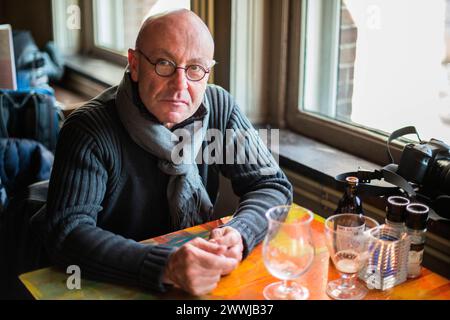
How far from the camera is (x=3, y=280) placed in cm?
200

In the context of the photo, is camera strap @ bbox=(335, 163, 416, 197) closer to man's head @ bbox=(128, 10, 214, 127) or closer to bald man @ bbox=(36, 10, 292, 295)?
bald man @ bbox=(36, 10, 292, 295)

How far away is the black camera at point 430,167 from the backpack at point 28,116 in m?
1.72

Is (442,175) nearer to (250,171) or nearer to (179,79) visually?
(250,171)

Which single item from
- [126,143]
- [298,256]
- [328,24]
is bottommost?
[298,256]

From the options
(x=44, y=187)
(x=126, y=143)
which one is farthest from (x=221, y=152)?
(x=44, y=187)

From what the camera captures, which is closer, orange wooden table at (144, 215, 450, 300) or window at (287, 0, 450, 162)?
orange wooden table at (144, 215, 450, 300)

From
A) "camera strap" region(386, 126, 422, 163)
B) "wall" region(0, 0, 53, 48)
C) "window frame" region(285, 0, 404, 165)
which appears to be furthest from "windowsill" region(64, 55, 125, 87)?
"camera strap" region(386, 126, 422, 163)

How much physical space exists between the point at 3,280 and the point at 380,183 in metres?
1.25

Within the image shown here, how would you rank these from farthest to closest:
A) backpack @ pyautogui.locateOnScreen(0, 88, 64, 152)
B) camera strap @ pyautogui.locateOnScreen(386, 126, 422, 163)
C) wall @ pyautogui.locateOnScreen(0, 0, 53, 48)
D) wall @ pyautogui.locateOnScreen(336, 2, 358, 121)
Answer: wall @ pyautogui.locateOnScreen(0, 0, 53, 48), backpack @ pyautogui.locateOnScreen(0, 88, 64, 152), wall @ pyautogui.locateOnScreen(336, 2, 358, 121), camera strap @ pyautogui.locateOnScreen(386, 126, 422, 163)

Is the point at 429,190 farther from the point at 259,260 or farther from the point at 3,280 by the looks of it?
the point at 3,280

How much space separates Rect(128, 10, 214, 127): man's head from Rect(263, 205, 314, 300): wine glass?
444mm

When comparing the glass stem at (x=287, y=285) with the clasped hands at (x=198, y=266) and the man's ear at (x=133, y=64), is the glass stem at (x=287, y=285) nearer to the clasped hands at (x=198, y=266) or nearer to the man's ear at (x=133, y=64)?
the clasped hands at (x=198, y=266)

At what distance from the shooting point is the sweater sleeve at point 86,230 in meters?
1.28

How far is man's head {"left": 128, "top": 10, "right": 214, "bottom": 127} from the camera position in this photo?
1515mm
